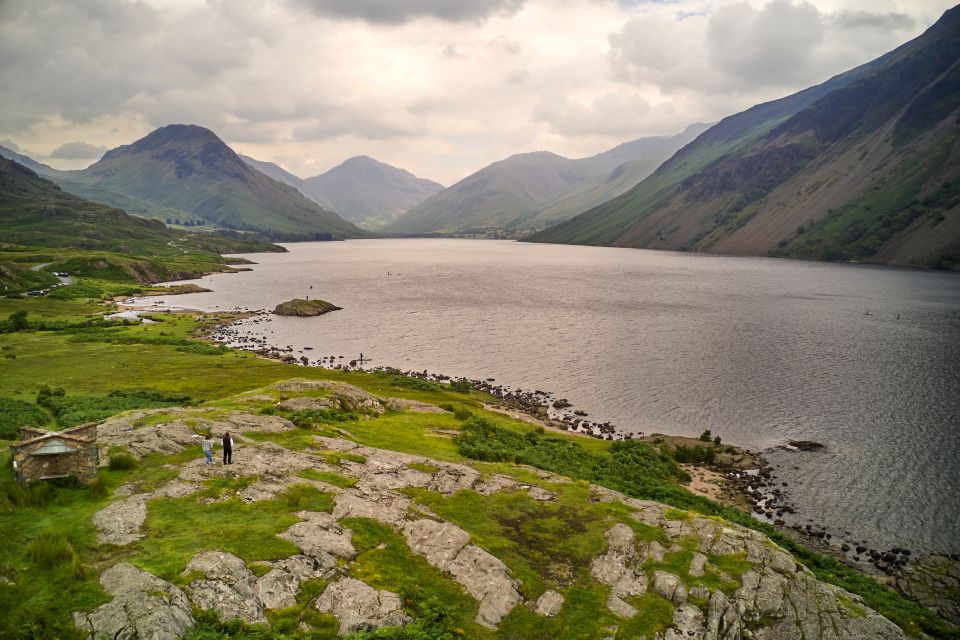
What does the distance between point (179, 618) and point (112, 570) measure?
3.63 meters

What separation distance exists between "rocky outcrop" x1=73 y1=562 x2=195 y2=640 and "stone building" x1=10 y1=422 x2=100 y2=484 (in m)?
8.31

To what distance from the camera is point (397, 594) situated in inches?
828

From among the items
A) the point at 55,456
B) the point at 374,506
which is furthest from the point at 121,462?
the point at 374,506

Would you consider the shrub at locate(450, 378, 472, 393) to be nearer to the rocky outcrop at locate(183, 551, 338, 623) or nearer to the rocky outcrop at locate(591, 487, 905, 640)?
the rocky outcrop at locate(591, 487, 905, 640)

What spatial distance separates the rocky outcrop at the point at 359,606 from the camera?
1931cm

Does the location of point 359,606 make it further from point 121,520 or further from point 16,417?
point 16,417

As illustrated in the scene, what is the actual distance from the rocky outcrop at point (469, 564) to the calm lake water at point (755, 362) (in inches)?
1283

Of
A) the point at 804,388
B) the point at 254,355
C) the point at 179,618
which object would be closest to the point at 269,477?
the point at 179,618

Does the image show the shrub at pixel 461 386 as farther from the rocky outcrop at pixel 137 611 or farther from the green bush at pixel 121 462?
the rocky outcrop at pixel 137 611

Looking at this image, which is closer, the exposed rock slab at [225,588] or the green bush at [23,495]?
the exposed rock slab at [225,588]

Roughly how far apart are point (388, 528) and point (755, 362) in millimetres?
85831

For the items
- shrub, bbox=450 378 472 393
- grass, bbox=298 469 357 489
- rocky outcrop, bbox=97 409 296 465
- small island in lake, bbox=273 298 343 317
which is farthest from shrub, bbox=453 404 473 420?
small island in lake, bbox=273 298 343 317

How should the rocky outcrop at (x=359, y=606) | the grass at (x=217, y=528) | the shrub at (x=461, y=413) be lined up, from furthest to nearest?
1. the shrub at (x=461, y=413)
2. the grass at (x=217, y=528)
3. the rocky outcrop at (x=359, y=606)

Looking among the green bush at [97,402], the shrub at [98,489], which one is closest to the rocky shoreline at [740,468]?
the green bush at [97,402]
